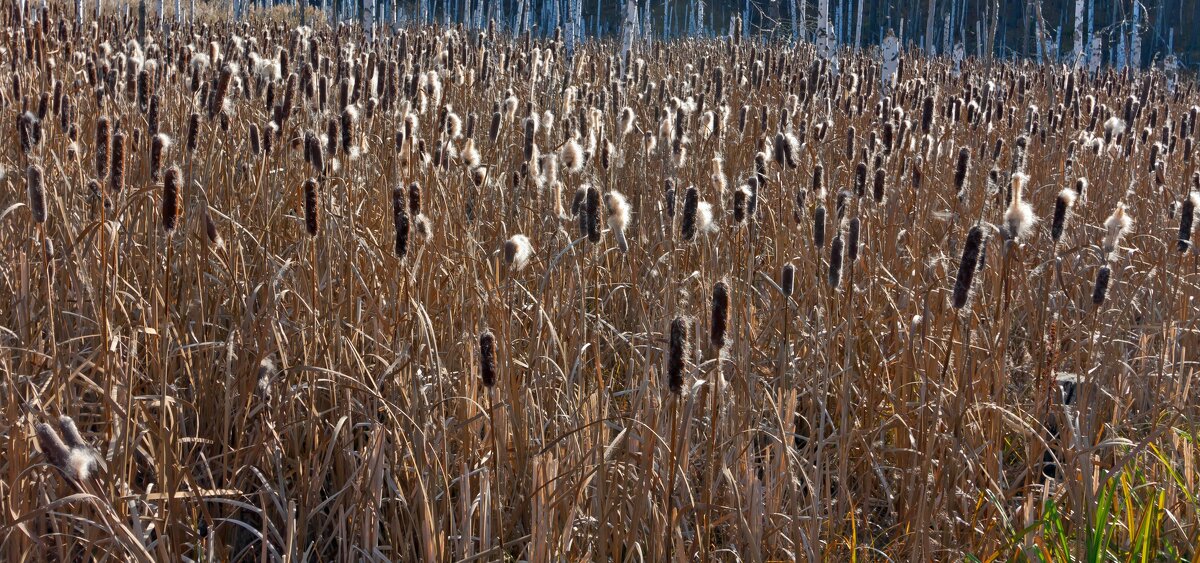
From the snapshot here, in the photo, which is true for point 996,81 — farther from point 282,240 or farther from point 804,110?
point 282,240

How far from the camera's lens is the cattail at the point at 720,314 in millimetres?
1397

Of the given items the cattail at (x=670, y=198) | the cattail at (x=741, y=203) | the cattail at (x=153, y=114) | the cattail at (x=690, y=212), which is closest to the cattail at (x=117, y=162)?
the cattail at (x=153, y=114)

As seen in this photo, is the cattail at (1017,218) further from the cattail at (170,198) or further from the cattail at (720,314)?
the cattail at (170,198)

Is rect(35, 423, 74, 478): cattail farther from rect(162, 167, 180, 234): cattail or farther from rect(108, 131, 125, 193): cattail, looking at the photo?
rect(108, 131, 125, 193): cattail

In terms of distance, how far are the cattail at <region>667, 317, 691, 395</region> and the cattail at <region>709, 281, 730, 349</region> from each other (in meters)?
0.07

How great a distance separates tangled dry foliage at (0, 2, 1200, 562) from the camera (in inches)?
69.1

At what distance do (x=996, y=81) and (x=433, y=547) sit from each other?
354 inches

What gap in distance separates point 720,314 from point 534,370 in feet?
2.50

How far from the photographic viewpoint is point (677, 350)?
135 centimetres

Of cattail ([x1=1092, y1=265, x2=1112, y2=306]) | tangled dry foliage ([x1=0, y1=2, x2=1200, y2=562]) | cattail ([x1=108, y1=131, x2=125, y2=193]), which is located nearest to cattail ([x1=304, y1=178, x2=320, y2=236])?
tangled dry foliage ([x1=0, y1=2, x2=1200, y2=562])

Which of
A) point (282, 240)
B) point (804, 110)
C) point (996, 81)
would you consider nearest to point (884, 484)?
point (282, 240)

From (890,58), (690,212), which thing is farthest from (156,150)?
(890,58)

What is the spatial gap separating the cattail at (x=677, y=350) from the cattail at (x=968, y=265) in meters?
0.69

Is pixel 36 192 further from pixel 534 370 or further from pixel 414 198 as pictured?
pixel 534 370
